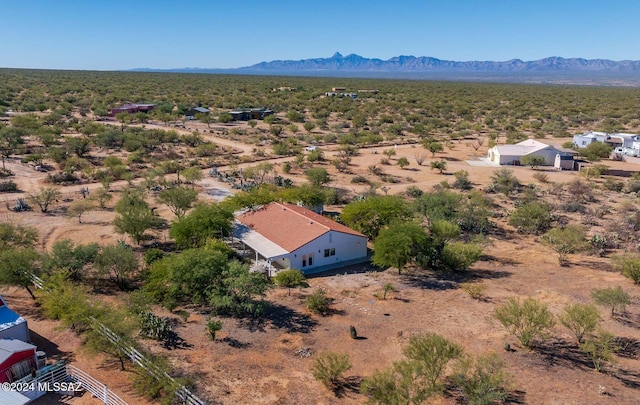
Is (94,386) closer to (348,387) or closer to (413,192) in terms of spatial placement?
(348,387)

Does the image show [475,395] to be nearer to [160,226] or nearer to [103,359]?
[103,359]

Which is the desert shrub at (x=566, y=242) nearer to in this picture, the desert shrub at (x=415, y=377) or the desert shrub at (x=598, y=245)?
the desert shrub at (x=598, y=245)

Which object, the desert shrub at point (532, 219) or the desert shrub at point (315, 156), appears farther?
the desert shrub at point (315, 156)

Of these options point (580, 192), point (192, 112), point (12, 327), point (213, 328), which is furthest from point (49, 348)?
point (192, 112)

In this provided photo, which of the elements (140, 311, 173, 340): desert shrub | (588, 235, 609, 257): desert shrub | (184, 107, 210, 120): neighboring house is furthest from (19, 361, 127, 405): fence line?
(184, 107, 210, 120): neighboring house

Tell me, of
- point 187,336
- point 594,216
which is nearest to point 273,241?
point 187,336

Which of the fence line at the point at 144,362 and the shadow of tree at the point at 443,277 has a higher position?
the fence line at the point at 144,362

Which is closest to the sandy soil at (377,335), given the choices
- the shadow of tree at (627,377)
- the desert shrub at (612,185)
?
the shadow of tree at (627,377)
